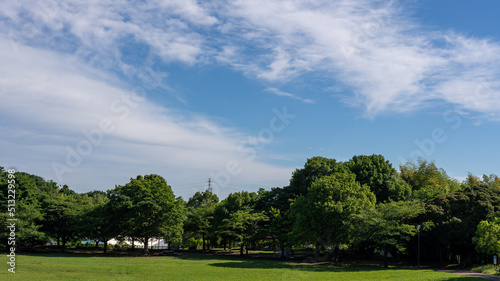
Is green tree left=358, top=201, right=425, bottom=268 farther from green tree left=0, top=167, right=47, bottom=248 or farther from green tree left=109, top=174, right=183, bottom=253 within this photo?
green tree left=0, top=167, right=47, bottom=248

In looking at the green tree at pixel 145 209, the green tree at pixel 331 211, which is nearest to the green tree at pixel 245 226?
the green tree at pixel 145 209

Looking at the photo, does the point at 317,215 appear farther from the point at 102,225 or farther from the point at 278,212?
the point at 102,225

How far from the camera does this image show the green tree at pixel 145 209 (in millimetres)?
49656

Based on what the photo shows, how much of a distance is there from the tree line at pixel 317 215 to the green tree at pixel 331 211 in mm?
107

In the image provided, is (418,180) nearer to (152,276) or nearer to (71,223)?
(152,276)

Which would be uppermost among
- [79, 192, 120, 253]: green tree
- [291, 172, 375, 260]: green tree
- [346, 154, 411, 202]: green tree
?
[346, 154, 411, 202]: green tree

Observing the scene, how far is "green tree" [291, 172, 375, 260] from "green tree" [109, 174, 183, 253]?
2047cm

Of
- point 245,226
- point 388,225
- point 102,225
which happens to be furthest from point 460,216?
point 102,225

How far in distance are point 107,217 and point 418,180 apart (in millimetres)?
53139

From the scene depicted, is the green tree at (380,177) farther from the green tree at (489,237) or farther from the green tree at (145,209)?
the green tree at (145,209)

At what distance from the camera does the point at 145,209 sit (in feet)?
164

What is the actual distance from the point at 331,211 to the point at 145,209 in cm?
2671

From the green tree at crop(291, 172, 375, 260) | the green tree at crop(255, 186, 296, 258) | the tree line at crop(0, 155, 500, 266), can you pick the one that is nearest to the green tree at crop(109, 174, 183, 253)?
the tree line at crop(0, 155, 500, 266)

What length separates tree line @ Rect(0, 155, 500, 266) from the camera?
37.2 metres
